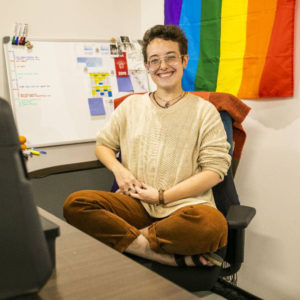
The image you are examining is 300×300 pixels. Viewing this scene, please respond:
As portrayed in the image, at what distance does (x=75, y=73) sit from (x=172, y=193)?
1240 millimetres

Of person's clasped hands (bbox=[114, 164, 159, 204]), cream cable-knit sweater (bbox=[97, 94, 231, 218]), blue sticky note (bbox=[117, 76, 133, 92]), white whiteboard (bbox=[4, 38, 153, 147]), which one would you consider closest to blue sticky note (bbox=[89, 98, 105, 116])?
white whiteboard (bbox=[4, 38, 153, 147])

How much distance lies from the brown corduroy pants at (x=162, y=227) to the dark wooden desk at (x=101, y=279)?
2.44 ft

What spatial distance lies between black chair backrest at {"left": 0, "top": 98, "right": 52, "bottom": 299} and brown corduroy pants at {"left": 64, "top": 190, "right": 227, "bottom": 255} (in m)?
1.02

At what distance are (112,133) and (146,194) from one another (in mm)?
382

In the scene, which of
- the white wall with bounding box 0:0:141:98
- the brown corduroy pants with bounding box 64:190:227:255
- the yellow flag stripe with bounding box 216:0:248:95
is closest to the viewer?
the brown corduroy pants with bounding box 64:190:227:255

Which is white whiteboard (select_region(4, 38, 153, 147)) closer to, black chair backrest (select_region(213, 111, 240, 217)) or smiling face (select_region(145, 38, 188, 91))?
smiling face (select_region(145, 38, 188, 91))

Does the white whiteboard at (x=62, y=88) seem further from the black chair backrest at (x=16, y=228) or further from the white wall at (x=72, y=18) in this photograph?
the black chair backrest at (x=16, y=228)

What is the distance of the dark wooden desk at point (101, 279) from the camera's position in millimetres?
498

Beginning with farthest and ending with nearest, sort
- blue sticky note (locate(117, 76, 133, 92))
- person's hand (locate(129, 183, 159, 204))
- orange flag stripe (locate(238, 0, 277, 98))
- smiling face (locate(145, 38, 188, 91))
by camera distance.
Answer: blue sticky note (locate(117, 76, 133, 92)) → orange flag stripe (locate(238, 0, 277, 98)) → smiling face (locate(145, 38, 188, 91)) → person's hand (locate(129, 183, 159, 204))

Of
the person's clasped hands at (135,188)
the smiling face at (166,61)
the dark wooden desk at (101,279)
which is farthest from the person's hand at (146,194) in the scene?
the dark wooden desk at (101,279)

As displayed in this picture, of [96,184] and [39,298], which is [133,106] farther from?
[39,298]

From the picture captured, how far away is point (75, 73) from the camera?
251 centimetres

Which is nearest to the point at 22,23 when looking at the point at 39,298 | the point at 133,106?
the point at 133,106

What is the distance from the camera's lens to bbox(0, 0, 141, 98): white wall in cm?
232
